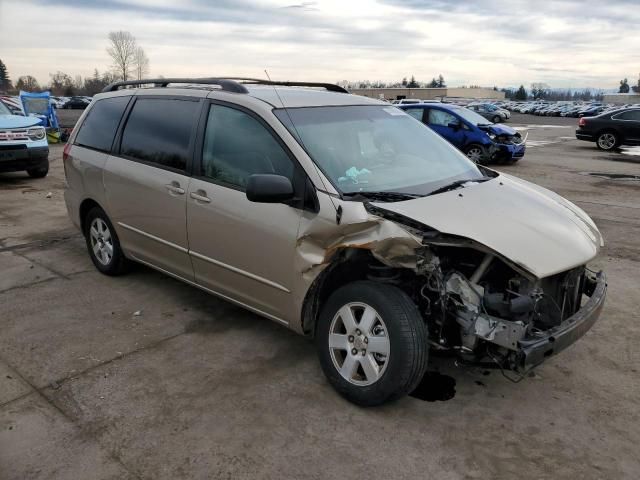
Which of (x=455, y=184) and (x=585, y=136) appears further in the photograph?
(x=585, y=136)

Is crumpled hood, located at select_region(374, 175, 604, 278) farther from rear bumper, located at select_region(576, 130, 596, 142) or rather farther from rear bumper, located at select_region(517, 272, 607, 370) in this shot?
rear bumper, located at select_region(576, 130, 596, 142)

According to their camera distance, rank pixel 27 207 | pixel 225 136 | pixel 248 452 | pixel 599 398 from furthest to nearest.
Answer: pixel 27 207
pixel 225 136
pixel 599 398
pixel 248 452

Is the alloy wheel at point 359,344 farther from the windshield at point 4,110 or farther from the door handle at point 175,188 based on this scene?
the windshield at point 4,110

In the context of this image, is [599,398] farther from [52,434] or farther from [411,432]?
[52,434]

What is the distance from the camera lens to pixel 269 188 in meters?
3.18

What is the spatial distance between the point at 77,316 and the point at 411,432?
115 inches

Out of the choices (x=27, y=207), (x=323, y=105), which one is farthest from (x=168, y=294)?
(x=27, y=207)

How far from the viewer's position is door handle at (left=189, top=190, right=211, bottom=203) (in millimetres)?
3824

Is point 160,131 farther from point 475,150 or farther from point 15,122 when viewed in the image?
point 475,150

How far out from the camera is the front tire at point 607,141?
18922mm

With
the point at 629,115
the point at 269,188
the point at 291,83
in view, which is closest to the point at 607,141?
the point at 629,115

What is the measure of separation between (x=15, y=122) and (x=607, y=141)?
1846 centimetres

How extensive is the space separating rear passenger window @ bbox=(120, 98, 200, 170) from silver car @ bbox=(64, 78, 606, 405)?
14 mm

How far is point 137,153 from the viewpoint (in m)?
4.56
